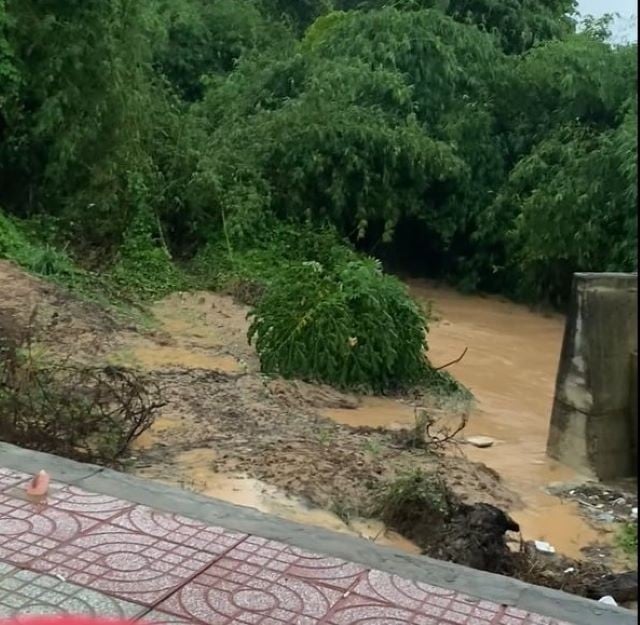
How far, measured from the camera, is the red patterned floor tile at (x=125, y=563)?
3287 millimetres

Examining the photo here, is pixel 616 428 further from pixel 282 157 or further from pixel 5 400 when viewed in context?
pixel 282 157

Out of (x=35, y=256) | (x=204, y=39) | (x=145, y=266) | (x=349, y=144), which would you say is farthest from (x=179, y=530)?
(x=204, y=39)

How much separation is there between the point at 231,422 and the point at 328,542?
3178 mm

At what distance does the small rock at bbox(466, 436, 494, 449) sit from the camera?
770 cm

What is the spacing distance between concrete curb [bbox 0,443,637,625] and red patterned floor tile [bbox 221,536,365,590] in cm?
6

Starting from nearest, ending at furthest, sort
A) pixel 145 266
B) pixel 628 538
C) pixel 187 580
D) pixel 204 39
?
pixel 187 580 → pixel 628 538 → pixel 145 266 → pixel 204 39

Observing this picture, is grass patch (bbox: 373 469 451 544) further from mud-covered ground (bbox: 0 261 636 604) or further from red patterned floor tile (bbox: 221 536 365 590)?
red patterned floor tile (bbox: 221 536 365 590)

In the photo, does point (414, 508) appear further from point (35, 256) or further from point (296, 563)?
point (35, 256)

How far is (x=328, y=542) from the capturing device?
3.72 m

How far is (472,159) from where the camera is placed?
15.2 metres

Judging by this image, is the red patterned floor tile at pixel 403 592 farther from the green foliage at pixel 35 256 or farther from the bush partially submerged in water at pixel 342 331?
the green foliage at pixel 35 256

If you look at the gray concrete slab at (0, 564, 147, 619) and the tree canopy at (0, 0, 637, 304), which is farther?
the tree canopy at (0, 0, 637, 304)

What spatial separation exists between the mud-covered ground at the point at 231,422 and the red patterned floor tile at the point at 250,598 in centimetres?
174

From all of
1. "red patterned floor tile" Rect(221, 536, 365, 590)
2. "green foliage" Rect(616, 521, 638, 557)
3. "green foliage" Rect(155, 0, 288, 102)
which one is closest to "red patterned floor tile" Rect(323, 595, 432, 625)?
"red patterned floor tile" Rect(221, 536, 365, 590)
